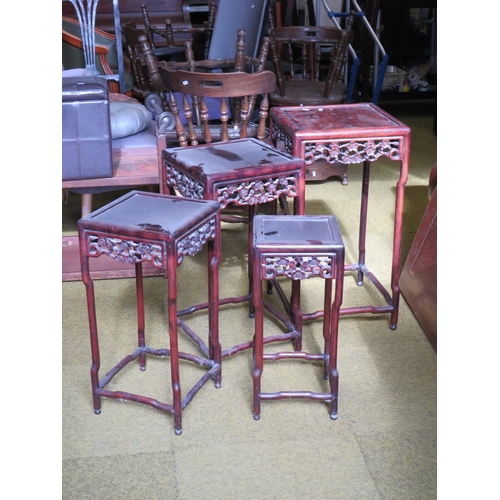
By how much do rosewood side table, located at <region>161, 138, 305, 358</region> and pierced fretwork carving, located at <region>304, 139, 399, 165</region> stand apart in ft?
0.33

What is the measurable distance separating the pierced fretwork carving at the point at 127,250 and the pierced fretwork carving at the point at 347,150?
697mm

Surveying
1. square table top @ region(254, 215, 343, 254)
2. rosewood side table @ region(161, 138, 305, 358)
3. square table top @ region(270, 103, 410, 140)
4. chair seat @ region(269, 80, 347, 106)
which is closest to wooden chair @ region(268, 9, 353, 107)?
chair seat @ region(269, 80, 347, 106)

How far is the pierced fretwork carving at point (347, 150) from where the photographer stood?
2262 mm

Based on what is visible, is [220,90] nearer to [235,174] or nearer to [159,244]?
[235,174]

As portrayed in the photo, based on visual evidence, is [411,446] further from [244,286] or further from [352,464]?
[244,286]

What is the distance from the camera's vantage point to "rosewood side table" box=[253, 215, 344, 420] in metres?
1.82

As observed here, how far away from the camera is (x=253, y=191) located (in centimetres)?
212

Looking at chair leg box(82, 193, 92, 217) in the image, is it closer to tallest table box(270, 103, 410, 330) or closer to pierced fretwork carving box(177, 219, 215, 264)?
tallest table box(270, 103, 410, 330)

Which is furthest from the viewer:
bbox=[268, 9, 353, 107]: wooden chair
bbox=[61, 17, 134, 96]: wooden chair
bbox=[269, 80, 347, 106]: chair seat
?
bbox=[61, 17, 134, 96]: wooden chair

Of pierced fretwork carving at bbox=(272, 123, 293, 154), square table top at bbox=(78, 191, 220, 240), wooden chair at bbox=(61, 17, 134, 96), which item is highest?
wooden chair at bbox=(61, 17, 134, 96)

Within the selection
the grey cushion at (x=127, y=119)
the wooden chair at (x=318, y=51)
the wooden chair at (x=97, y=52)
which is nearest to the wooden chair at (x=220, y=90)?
the grey cushion at (x=127, y=119)

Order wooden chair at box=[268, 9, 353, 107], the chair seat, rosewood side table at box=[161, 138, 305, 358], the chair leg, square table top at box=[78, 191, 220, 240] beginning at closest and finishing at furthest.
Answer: square table top at box=[78, 191, 220, 240] < rosewood side table at box=[161, 138, 305, 358] < the chair leg < wooden chair at box=[268, 9, 353, 107] < the chair seat

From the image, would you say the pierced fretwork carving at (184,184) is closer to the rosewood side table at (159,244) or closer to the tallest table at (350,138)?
Answer: the rosewood side table at (159,244)

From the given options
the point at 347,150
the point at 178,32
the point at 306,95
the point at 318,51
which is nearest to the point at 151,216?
the point at 347,150
